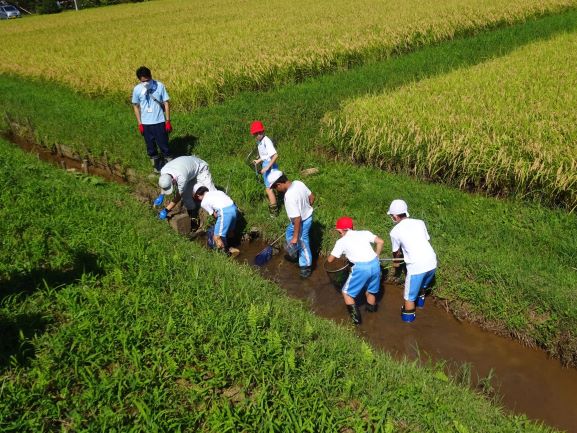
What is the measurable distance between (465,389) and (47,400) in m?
3.35

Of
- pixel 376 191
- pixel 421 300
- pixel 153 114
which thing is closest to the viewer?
pixel 421 300

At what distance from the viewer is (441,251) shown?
582 cm

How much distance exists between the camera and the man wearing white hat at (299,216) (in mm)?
5891

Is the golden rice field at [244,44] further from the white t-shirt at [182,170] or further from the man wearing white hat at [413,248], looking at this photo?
the man wearing white hat at [413,248]

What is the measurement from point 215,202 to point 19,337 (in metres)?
3.06

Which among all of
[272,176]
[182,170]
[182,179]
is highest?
[182,170]

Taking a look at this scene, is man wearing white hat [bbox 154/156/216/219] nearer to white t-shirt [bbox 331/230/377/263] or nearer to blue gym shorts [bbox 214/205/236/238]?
blue gym shorts [bbox 214/205/236/238]

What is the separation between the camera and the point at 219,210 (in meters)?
6.47

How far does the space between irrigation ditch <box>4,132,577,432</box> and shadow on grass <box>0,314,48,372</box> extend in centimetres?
302

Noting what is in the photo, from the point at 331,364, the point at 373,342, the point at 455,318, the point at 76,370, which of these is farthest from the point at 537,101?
the point at 76,370

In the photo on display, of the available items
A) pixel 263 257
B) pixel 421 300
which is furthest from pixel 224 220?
pixel 421 300

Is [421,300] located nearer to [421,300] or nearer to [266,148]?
[421,300]

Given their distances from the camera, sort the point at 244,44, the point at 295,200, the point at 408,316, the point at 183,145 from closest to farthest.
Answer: the point at 408,316 → the point at 295,200 → the point at 183,145 → the point at 244,44

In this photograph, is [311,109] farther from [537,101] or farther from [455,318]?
[455,318]
